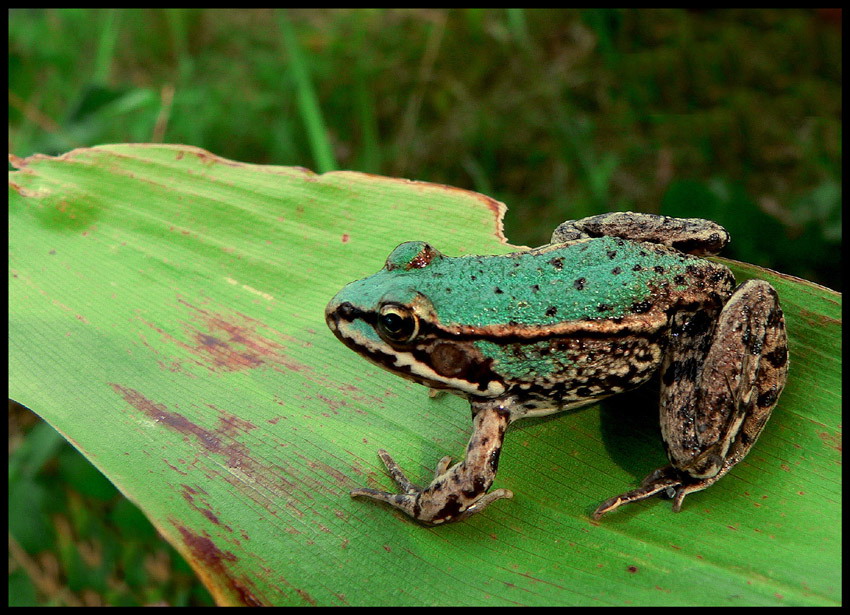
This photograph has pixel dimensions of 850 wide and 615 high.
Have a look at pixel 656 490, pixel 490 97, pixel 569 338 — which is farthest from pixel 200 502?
pixel 490 97

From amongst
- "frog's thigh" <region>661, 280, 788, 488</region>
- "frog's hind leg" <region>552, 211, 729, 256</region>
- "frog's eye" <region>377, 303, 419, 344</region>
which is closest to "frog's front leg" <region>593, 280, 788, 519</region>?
"frog's thigh" <region>661, 280, 788, 488</region>

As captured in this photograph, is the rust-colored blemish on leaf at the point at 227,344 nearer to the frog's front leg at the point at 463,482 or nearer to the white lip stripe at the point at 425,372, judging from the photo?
the white lip stripe at the point at 425,372

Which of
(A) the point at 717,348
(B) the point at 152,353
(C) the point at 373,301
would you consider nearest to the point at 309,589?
(C) the point at 373,301

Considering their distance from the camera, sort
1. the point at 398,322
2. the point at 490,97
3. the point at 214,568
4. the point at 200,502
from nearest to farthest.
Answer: the point at 214,568 → the point at 200,502 → the point at 398,322 → the point at 490,97

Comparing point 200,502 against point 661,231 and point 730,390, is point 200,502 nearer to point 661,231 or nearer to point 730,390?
point 730,390

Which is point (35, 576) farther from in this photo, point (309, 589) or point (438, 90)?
point (438, 90)

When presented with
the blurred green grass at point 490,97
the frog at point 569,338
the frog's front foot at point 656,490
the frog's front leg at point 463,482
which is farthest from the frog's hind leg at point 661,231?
the blurred green grass at point 490,97

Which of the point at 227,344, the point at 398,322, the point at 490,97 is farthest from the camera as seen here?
the point at 490,97
